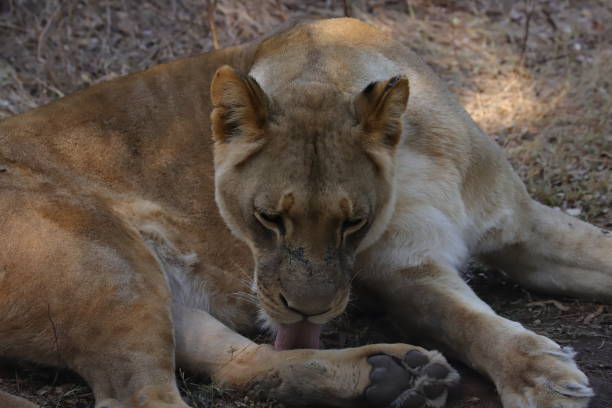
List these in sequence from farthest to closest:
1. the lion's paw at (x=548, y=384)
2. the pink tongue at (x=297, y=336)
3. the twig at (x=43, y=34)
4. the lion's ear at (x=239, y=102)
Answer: the twig at (x=43, y=34)
the pink tongue at (x=297, y=336)
the lion's ear at (x=239, y=102)
the lion's paw at (x=548, y=384)

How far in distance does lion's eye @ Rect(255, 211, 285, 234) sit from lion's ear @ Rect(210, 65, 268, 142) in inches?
10.8

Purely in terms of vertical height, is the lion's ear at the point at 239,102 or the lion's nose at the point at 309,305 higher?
the lion's ear at the point at 239,102

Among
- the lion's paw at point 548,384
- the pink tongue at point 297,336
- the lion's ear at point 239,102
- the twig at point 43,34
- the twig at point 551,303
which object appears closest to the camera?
the lion's paw at point 548,384

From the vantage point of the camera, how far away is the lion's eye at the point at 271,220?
102 inches

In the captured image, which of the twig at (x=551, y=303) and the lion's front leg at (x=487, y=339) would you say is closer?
the lion's front leg at (x=487, y=339)

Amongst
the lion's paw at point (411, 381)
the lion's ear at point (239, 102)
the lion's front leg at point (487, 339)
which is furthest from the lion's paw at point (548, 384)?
the lion's ear at point (239, 102)

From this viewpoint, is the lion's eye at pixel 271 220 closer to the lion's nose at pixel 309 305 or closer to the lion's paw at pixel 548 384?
the lion's nose at pixel 309 305

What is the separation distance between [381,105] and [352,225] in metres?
0.41

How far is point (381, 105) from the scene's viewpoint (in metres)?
2.74

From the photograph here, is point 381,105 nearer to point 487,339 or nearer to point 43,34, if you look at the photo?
point 487,339

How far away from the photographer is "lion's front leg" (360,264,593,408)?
2537 millimetres

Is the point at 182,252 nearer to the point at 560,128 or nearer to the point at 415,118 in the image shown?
the point at 415,118

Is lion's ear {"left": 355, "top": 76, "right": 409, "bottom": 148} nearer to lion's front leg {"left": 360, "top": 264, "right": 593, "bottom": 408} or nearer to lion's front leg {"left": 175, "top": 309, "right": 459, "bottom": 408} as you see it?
lion's front leg {"left": 360, "top": 264, "right": 593, "bottom": 408}

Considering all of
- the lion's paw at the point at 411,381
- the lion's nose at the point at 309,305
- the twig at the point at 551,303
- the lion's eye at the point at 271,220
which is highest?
the lion's eye at the point at 271,220
